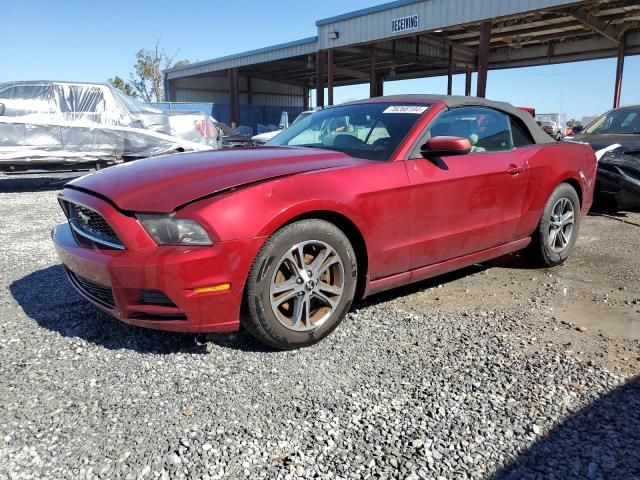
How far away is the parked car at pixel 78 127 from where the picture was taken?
8.41 metres

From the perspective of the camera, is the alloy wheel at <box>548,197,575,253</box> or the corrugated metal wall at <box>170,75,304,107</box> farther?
the corrugated metal wall at <box>170,75,304,107</box>

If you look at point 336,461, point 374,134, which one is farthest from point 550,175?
point 336,461

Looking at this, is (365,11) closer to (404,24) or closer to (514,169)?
(404,24)

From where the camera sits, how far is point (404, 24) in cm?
1773

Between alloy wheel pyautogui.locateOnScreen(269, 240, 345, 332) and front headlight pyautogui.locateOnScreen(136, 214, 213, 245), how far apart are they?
444 millimetres

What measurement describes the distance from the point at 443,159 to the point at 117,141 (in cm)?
718

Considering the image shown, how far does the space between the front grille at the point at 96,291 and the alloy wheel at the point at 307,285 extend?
0.85 m

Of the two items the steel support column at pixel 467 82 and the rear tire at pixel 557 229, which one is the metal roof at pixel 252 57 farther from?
the rear tire at pixel 557 229

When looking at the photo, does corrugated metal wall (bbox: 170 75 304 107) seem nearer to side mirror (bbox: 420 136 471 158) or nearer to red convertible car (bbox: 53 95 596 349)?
red convertible car (bbox: 53 95 596 349)

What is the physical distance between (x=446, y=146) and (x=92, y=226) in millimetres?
2144

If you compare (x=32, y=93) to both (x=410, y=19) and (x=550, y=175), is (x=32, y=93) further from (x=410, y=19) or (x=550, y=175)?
(x=410, y=19)

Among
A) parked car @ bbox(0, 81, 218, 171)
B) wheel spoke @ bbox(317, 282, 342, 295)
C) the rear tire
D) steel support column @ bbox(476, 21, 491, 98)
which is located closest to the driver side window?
the rear tire

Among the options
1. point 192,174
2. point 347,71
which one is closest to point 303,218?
point 192,174

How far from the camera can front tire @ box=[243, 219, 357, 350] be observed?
2641mm
